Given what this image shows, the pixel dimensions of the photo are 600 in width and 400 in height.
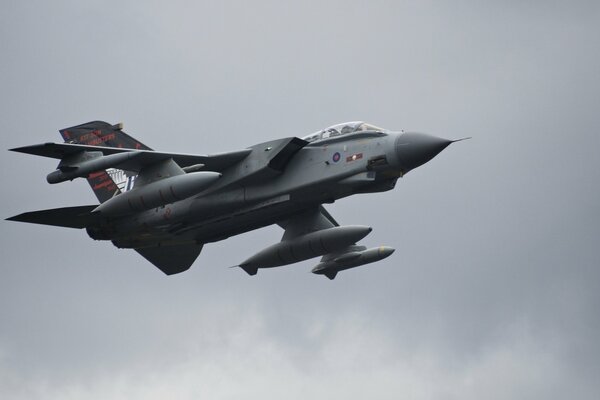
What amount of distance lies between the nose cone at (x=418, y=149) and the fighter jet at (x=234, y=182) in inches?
1.2

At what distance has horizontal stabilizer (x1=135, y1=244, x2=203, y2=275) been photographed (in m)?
43.5

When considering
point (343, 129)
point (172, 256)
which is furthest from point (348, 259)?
point (172, 256)

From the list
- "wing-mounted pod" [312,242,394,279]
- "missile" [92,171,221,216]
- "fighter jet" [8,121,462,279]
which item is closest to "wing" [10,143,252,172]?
"fighter jet" [8,121,462,279]

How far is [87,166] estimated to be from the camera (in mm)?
37094

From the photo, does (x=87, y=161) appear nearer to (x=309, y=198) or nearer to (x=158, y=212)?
(x=158, y=212)

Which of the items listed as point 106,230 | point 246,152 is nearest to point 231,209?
point 246,152

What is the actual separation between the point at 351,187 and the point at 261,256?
19.9ft

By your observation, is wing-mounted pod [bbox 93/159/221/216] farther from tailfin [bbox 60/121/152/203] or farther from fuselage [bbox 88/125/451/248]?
tailfin [bbox 60/121/152/203]

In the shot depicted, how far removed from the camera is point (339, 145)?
38094mm

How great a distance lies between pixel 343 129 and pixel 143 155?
6320 mm

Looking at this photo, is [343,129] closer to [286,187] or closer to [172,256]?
[286,187]

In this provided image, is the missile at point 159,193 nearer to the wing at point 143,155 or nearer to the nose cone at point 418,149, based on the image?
the wing at point 143,155

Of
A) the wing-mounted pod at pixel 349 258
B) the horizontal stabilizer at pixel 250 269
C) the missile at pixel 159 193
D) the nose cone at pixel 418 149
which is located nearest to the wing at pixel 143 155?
the missile at pixel 159 193

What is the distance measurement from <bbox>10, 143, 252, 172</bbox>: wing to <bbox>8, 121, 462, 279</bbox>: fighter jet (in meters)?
0.03
